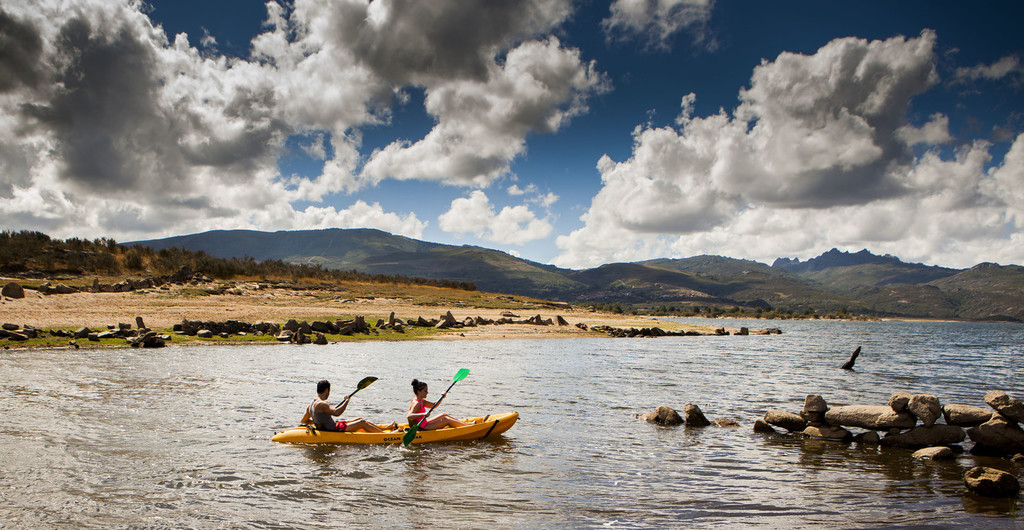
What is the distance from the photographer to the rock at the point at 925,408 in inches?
556

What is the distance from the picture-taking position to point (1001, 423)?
13.3m

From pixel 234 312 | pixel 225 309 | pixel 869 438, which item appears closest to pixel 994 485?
pixel 869 438

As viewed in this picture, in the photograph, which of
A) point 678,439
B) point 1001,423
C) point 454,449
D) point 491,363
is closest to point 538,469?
point 454,449

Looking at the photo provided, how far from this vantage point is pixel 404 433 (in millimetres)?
14656

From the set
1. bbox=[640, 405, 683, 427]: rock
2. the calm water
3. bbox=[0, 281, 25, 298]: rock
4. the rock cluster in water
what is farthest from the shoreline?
the rock cluster in water

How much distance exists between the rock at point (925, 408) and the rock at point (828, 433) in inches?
66.6

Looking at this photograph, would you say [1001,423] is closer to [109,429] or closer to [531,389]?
[531,389]

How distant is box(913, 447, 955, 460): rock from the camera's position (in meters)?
12.9

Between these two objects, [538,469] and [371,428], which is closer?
[538,469]

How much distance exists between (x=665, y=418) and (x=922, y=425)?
6.62 m

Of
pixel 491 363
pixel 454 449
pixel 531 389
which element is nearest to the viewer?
pixel 454 449

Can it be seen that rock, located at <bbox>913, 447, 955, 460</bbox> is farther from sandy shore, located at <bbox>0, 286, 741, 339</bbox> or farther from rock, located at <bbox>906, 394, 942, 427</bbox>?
sandy shore, located at <bbox>0, 286, 741, 339</bbox>

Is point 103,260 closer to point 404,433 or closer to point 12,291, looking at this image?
point 12,291

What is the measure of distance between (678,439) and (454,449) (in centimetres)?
611
